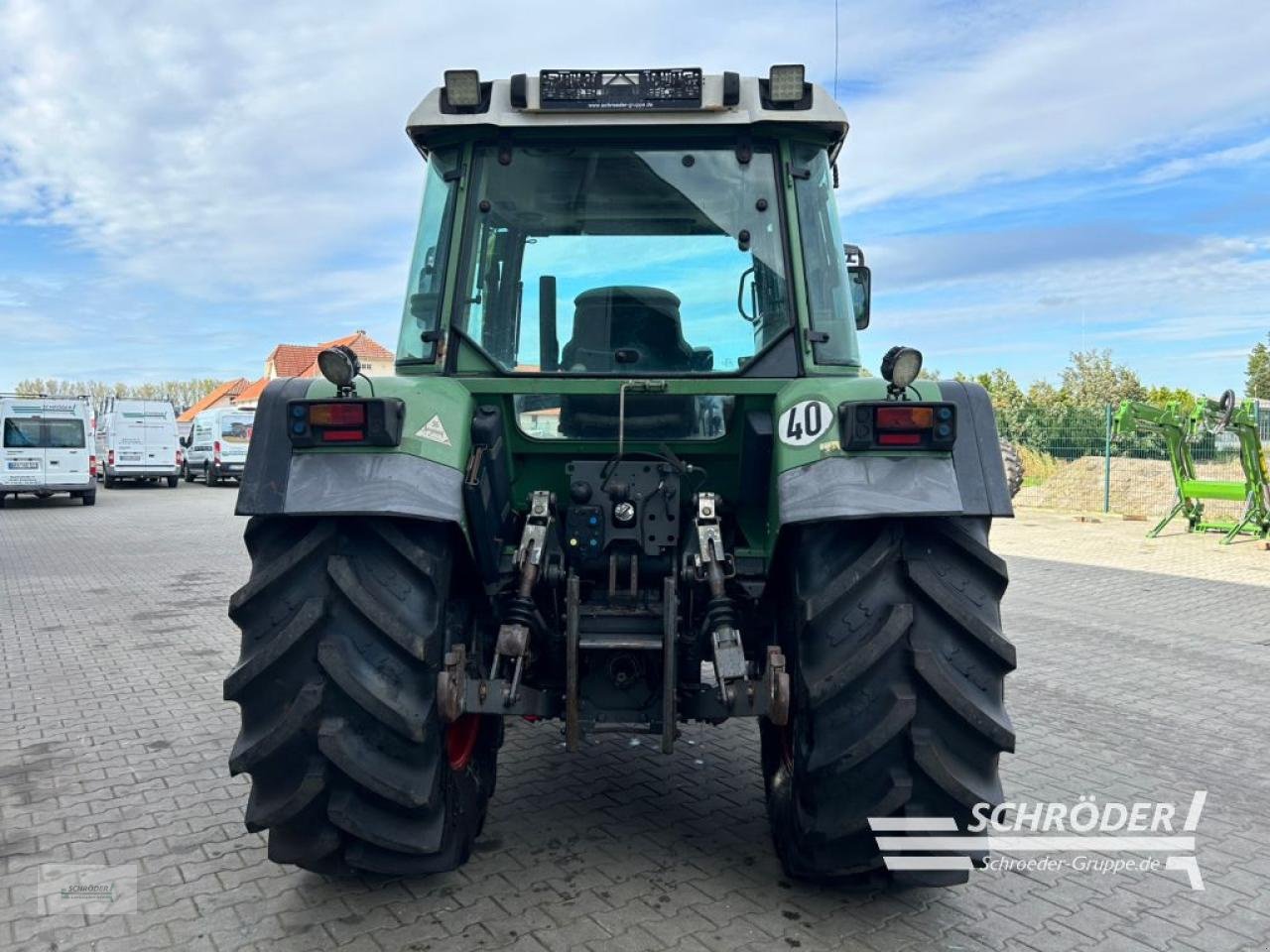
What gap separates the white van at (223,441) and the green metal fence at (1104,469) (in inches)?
803

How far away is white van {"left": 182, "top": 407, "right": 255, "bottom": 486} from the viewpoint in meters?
27.9

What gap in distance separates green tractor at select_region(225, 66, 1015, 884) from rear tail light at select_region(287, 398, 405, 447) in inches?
0.4

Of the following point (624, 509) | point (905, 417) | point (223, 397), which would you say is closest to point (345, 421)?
point (624, 509)

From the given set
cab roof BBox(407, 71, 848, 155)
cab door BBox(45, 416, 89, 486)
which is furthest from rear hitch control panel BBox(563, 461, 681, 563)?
cab door BBox(45, 416, 89, 486)

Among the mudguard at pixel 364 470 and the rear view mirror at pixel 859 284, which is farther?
the rear view mirror at pixel 859 284

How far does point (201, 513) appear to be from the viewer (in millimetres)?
19844

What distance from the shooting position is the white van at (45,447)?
69.5 feet

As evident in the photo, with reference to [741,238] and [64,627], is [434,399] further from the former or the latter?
[64,627]

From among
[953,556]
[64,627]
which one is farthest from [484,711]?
[64,627]

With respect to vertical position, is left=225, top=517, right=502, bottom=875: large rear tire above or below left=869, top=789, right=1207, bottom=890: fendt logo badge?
above

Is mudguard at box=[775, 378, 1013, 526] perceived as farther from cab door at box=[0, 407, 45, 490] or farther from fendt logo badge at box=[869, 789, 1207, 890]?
cab door at box=[0, 407, 45, 490]

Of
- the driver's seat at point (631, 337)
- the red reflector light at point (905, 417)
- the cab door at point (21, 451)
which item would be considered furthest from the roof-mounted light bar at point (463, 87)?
the cab door at point (21, 451)

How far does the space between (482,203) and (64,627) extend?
6.64 m

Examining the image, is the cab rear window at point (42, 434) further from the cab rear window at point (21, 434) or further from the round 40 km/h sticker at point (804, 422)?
the round 40 km/h sticker at point (804, 422)
